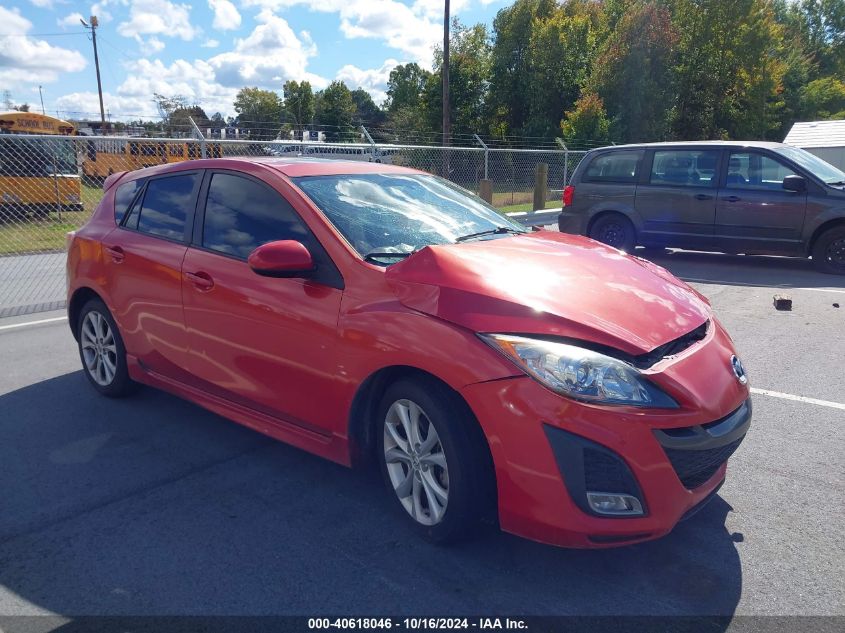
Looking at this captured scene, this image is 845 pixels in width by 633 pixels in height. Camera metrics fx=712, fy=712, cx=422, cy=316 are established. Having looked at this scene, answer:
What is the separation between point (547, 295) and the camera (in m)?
3.01

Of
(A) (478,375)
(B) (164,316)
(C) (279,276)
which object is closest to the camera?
(A) (478,375)

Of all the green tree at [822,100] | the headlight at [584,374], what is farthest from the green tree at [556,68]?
the headlight at [584,374]

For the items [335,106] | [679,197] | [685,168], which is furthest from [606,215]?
[335,106]

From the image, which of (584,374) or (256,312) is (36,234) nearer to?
(256,312)

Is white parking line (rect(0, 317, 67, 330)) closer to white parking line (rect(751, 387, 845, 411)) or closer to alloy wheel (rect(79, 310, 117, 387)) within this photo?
alloy wheel (rect(79, 310, 117, 387))

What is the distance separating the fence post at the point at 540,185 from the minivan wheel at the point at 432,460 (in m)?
16.2

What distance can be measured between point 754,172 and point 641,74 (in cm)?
2436

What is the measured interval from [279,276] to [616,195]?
8.42m

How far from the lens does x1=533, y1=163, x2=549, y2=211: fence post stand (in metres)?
18.6

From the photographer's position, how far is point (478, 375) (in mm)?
2783

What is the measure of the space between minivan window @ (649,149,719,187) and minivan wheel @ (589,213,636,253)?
0.74 m

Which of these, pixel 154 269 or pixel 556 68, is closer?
pixel 154 269

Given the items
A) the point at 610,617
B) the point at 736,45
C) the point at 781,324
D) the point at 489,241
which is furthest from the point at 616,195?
the point at 736,45

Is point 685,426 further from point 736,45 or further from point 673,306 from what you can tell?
point 736,45
